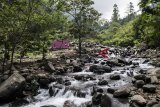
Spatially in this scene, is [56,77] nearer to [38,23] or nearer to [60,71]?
[60,71]

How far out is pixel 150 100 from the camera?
10375mm

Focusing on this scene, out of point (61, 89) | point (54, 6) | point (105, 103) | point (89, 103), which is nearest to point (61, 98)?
point (61, 89)

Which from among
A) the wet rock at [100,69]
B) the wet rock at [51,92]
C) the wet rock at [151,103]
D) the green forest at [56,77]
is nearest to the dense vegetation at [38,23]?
the green forest at [56,77]

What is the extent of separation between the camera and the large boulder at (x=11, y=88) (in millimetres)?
13886

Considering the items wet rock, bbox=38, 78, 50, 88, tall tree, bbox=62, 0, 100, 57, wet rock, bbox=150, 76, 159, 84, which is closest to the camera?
wet rock, bbox=150, 76, 159, 84

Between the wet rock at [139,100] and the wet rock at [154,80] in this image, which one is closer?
the wet rock at [139,100]

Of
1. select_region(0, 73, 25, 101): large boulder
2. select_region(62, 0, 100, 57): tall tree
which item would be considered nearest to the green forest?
select_region(0, 73, 25, 101): large boulder

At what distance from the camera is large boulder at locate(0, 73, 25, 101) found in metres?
13.9

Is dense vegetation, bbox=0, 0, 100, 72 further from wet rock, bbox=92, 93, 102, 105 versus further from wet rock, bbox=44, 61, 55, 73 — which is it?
wet rock, bbox=92, 93, 102, 105

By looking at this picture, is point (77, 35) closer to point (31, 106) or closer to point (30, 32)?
point (30, 32)

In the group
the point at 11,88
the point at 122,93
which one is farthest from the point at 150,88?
the point at 11,88

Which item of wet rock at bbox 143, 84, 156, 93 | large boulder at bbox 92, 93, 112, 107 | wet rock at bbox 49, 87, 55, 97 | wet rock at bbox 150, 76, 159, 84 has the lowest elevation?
wet rock at bbox 49, 87, 55, 97

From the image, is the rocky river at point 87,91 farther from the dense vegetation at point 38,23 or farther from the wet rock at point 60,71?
the dense vegetation at point 38,23

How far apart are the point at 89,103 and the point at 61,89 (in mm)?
3940
